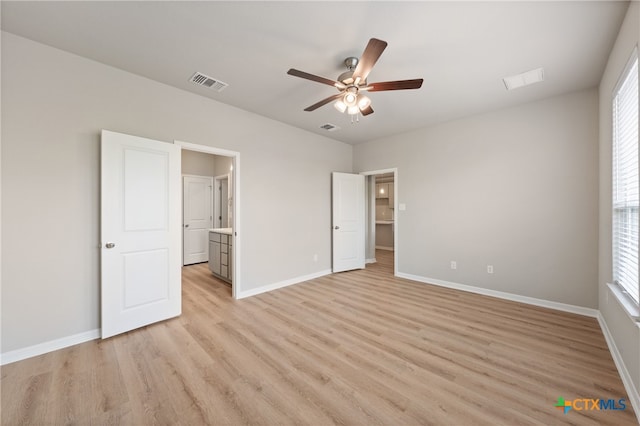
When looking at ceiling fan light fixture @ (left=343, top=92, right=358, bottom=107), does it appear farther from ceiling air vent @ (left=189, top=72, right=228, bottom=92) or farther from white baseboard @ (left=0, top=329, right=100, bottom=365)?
white baseboard @ (left=0, top=329, right=100, bottom=365)

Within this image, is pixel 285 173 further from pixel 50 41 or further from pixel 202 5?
pixel 50 41

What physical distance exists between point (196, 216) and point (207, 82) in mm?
4139

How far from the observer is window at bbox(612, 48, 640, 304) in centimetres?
186

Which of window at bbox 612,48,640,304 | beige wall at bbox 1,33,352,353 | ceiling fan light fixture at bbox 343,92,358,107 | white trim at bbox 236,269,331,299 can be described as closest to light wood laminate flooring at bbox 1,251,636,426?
beige wall at bbox 1,33,352,353

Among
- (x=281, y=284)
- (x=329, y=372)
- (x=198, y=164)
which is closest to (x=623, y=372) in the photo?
(x=329, y=372)

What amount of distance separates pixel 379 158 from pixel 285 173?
2.17 metres

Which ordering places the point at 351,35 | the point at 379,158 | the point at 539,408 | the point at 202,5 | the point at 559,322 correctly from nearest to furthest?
the point at 539,408 < the point at 202,5 < the point at 351,35 < the point at 559,322 < the point at 379,158

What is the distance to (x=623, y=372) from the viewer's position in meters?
1.91

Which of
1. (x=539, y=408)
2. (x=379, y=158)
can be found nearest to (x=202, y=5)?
(x=539, y=408)

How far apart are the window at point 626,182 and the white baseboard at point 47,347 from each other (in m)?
4.73

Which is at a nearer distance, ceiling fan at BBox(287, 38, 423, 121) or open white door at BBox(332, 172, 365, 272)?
ceiling fan at BBox(287, 38, 423, 121)

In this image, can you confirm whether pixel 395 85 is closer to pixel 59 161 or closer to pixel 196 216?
pixel 59 161

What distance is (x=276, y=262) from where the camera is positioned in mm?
4273

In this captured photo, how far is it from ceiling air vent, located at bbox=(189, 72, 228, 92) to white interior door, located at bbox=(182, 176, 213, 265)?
11.8 feet
